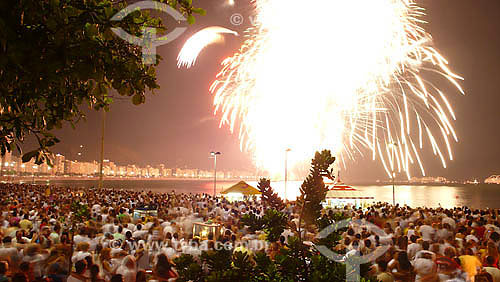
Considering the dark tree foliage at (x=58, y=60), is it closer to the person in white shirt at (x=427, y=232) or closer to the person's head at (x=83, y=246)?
the person's head at (x=83, y=246)

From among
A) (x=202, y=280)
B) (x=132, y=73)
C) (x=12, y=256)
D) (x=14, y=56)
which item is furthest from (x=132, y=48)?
(x=12, y=256)

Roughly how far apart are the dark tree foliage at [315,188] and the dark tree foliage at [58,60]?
150 cm

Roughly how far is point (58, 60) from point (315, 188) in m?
1.98

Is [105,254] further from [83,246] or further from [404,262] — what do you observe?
[404,262]

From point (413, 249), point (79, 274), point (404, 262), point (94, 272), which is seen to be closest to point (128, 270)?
point (94, 272)

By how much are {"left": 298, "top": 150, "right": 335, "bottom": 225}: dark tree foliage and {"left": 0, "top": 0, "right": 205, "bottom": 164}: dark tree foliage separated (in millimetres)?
1502

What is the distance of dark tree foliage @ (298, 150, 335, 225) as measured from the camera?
2.55m

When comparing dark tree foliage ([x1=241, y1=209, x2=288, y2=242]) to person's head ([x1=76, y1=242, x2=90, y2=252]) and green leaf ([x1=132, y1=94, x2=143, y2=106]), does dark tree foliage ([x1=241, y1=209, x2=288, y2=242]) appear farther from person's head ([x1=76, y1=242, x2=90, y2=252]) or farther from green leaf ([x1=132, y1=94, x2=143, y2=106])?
person's head ([x1=76, y1=242, x2=90, y2=252])

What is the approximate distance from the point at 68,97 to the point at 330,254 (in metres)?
2.77

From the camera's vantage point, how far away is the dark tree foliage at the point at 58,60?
222 centimetres

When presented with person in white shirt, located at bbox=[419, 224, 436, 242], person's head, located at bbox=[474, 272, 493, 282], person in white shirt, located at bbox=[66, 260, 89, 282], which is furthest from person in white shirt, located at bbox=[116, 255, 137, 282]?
person in white shirt, located at bbox=[419, 224, 436, 242]

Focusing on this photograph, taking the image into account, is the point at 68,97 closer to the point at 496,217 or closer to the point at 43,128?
the point at 43,128

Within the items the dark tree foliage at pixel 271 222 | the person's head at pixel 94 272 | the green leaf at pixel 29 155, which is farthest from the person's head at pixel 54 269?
the dark tree foliage at pixel 271 222

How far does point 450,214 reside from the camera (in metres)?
15.8
